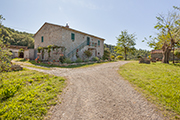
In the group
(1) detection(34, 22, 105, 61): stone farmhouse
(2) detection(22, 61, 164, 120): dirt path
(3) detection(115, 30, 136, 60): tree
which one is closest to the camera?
(2) detection(22, 61, 164, 120): dirt path

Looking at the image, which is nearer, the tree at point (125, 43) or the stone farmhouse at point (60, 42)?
the stone farmhouse at point (60, 42)

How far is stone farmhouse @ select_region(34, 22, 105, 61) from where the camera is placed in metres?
14.5

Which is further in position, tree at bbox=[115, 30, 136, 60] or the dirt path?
tree at bbox=[115, 30, 136, 60]

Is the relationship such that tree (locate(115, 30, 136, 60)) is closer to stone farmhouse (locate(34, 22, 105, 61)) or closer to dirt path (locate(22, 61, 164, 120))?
stone farmhouse (locate(34, 22, 105, 61))

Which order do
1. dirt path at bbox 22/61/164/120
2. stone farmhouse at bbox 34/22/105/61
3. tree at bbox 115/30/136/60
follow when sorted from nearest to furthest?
dirt path at bbox 22/61/164/120 < stone farmhouse at bbox 34/22/105/61 < tree at bbox 115/30/136/60

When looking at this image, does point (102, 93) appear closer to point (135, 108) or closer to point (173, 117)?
point (135, 108)

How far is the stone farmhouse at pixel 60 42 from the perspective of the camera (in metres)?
14.5

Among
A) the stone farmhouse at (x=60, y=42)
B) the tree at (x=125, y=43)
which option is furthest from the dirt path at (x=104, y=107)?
the tree at (x=125, y=43)

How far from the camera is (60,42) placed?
14.7 metres

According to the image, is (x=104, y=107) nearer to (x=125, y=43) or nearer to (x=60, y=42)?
(x=60, y=42)

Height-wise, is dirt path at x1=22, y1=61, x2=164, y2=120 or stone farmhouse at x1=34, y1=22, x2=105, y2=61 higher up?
stone farmhouse at x1=34, y1=22, x2=105, y2=61

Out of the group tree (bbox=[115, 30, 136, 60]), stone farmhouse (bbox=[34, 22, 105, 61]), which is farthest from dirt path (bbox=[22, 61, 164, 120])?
tree (bbox=[115, 30, 136, 60])

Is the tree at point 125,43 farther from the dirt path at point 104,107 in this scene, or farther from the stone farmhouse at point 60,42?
the dirt path at point 104,107

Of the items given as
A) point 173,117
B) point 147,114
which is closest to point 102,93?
point 147,114
